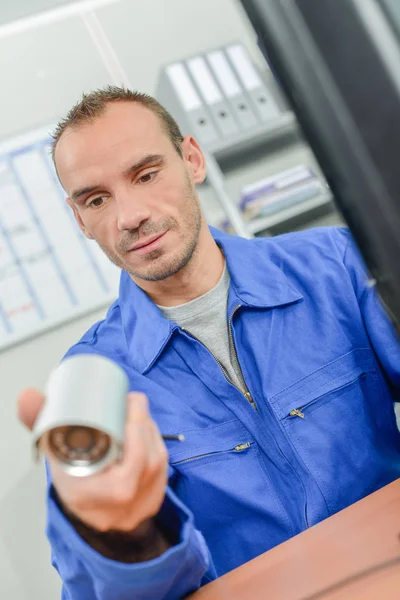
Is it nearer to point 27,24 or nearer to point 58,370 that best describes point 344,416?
point 58,370

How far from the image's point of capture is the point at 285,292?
103 centimetres

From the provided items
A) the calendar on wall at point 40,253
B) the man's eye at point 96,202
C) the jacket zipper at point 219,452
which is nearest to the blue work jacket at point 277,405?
the jacket zipper at point 219,452

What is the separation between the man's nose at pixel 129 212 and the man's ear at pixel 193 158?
0.86 ft

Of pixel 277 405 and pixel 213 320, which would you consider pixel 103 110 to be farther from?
pixel 277 405

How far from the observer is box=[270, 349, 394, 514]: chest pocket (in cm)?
88

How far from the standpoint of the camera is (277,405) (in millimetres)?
905

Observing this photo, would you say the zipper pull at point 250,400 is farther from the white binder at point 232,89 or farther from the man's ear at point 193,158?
the white binder at point 232,89

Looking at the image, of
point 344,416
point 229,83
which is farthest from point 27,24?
point 344,416

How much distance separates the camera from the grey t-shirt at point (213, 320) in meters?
1.02

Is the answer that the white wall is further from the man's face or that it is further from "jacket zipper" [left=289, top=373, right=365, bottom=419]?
"jacket zipper" [left=289, top=373, right=365, bottom=419]

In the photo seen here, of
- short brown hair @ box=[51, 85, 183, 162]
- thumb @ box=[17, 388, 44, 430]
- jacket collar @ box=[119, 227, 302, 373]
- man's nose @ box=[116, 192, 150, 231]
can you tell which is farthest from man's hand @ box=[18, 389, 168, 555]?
short brown hair @ box=[51, 85, 183, 162]

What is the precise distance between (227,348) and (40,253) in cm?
106

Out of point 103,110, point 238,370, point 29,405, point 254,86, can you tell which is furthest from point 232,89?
point 29,405

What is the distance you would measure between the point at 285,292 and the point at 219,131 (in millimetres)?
972
